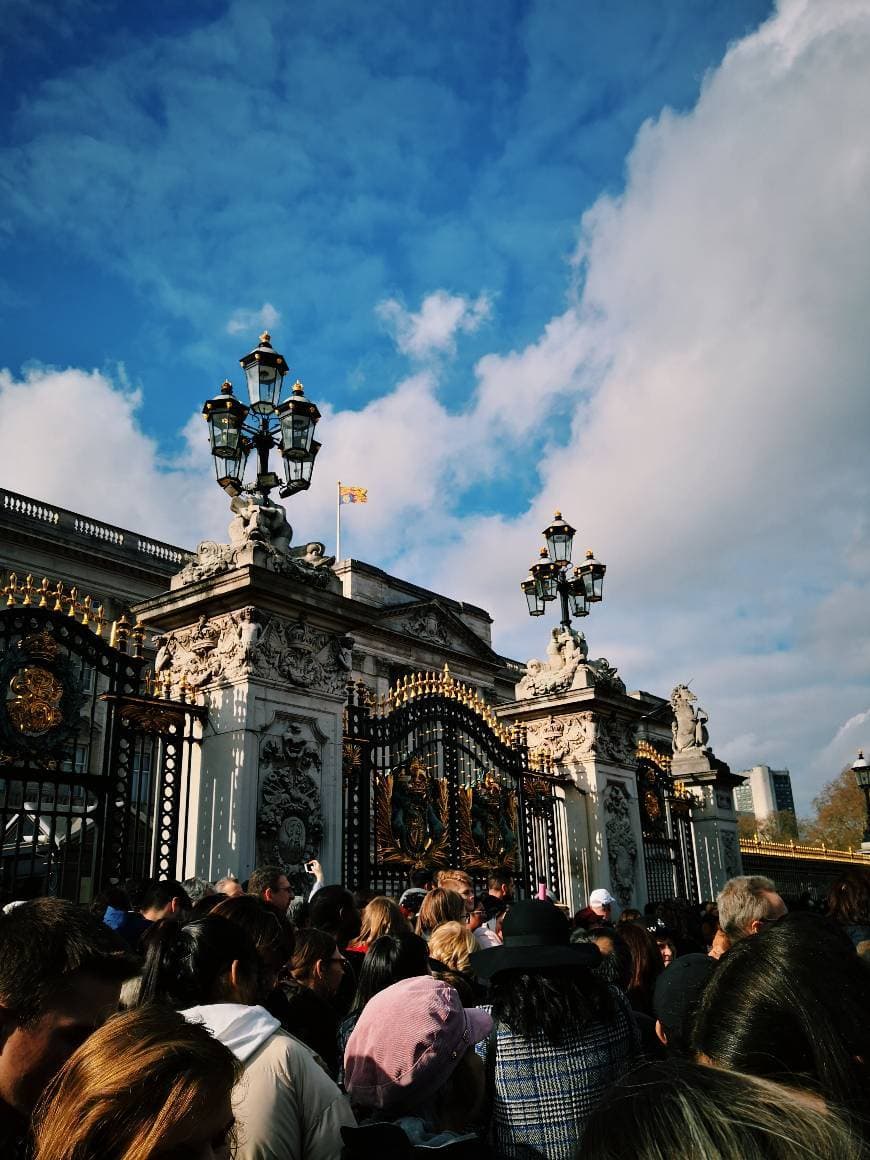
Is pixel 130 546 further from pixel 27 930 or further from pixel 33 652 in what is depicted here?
pixel 27 930

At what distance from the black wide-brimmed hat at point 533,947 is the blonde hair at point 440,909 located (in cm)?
233

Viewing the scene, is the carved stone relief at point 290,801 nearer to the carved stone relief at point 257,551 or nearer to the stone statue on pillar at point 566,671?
the carved stone relief at point 257,551

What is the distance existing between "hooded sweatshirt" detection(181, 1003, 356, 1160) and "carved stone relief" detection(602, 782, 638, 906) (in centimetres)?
1275

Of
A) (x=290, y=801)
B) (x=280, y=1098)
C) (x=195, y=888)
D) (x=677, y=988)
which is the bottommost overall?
(x=280, y=1098)

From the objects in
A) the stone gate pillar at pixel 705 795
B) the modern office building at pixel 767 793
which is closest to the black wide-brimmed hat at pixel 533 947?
the stone gate pillar at pixel 705 795

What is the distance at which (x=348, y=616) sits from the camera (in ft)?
35.9

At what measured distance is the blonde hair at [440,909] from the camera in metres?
6.13

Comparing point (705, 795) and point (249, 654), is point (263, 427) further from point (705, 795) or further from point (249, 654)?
point (705, 795)

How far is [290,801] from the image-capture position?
10047 millimetres

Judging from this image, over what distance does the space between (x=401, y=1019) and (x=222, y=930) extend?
74 cm

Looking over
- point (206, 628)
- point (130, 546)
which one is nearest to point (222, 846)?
point (206, 628)

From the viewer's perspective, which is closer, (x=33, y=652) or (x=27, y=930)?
(x=27, y=930)

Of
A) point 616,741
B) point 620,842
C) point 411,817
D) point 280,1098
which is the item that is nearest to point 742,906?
point 280,1098

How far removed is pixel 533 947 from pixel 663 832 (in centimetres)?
1462
